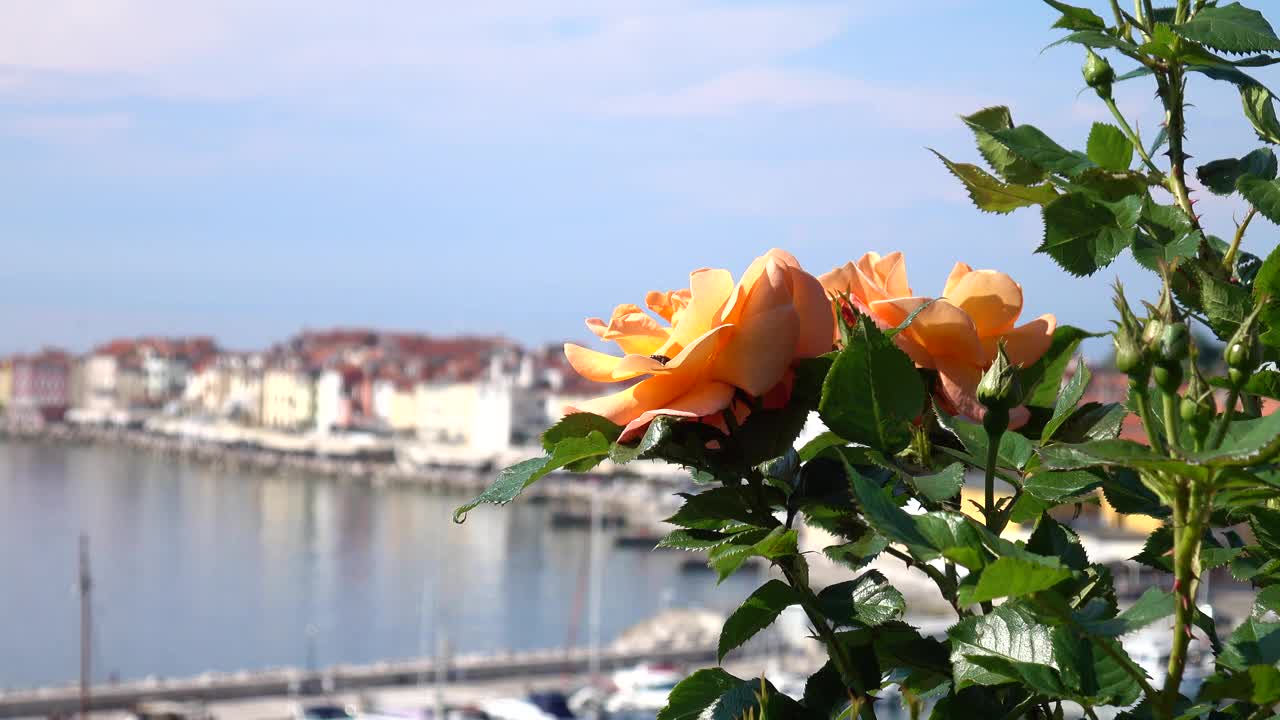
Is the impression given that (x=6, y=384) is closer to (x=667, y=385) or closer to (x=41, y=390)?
(x=41, y=390)

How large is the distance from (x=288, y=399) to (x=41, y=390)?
13810 mm

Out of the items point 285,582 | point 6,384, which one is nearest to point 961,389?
point 285,582

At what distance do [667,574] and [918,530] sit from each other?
2392 centimetres

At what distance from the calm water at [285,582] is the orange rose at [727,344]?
35.8 feet

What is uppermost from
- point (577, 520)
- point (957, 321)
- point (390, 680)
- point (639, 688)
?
point (957, 321)

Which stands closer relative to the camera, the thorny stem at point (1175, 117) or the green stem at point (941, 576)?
the green stem at point (941, 576)

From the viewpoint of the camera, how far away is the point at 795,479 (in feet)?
1.45

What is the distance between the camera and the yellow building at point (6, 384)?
5706 cm

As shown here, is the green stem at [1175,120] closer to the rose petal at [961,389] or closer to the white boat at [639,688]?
the rose petal at [961,389]

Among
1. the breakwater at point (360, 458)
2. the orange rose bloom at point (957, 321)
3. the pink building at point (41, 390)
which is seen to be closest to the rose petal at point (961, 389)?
the orange rose bloom at point (957, 321)

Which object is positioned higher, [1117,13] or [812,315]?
[1117,13]

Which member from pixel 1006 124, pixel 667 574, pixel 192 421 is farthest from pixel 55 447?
pixel 1006 124

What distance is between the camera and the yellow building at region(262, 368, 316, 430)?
47719 millimetres

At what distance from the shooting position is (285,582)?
69.2ft
